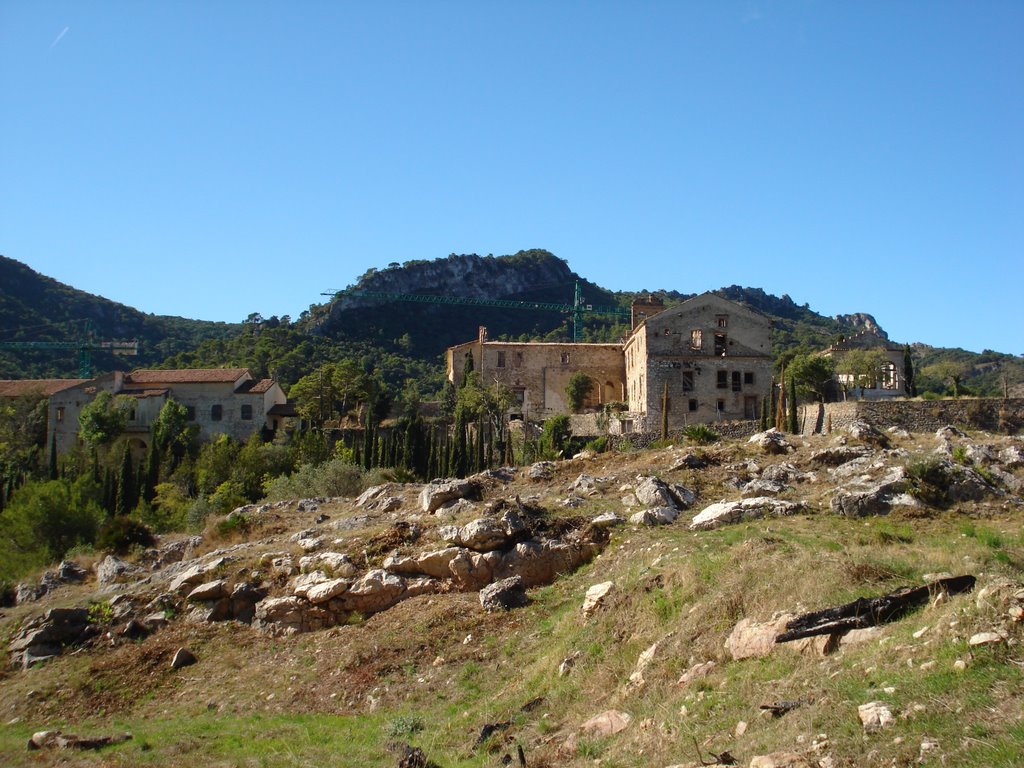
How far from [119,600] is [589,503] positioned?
10647 millimetres

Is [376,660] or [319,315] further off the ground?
[319,315]

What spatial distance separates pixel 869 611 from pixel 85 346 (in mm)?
96417

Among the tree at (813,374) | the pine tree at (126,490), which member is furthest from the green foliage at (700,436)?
the pine tree at (126,490)

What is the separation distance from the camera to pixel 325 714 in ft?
44.4

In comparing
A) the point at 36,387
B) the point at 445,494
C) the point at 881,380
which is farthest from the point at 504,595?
the point at 36,387

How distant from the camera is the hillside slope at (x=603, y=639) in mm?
8391

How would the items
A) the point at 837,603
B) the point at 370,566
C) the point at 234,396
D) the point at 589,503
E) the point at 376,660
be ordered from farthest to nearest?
the point at 234,396 < the point at 589,503 < the point at 370,566 < the point at 376,660 < the point at 837,603

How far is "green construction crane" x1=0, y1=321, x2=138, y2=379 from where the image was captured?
92.4 metres

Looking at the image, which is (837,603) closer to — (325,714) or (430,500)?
(325,714)

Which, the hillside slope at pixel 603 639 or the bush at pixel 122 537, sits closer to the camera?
the hillside slope at pixel 603 639

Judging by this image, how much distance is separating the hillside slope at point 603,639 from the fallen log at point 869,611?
161 millimetres

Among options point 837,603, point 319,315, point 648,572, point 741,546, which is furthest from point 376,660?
point 319,315

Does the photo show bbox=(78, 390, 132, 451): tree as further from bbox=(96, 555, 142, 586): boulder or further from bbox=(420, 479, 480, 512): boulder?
bbox=(420, 479, 480, 512): boulder

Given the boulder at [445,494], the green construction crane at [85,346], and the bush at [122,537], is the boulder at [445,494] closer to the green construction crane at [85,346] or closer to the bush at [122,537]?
the bush at [122,537]
